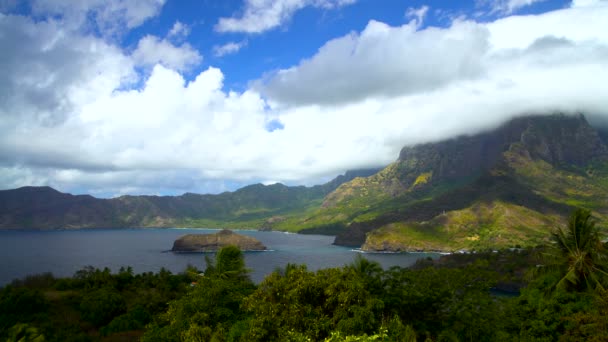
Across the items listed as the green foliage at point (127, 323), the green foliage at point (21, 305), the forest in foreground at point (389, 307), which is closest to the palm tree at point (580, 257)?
the forest in foreground at point (389, 307)

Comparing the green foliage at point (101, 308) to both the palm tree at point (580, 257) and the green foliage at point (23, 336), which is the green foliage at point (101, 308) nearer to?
the green foliage at point (23, 336)

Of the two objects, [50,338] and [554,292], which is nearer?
[554,292]

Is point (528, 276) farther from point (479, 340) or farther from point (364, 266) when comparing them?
point (364, 266)

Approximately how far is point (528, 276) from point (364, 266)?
1063 inches

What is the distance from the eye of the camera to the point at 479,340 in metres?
39.7

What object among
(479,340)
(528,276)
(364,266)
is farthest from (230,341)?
(528,276)

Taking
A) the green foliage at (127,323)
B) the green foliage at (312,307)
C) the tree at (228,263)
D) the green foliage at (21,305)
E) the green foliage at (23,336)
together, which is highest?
→ the green foliage at (312,307)

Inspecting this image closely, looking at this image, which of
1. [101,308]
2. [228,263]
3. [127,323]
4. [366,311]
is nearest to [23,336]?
[366,311]

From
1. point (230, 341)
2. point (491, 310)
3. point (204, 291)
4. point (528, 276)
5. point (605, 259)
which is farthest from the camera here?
point (528, 276)

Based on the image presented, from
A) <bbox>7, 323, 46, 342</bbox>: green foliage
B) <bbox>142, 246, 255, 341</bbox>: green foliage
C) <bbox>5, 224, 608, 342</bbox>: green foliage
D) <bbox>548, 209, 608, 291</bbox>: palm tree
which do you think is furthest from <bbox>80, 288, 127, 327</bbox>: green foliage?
<bbox>548, 209, 608, 291</bbox>: palm tree

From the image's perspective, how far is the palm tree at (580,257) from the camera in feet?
154

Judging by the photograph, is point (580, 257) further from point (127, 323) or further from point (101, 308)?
point (101, 308)

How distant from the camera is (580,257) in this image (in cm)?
4750

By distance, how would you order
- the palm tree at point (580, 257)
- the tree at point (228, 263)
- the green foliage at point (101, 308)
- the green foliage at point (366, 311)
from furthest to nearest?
the tree at point (228, 263), the green foliage at point (101, 308), the palm tree at point (580, 257), the green foliage at point (366, 311)
